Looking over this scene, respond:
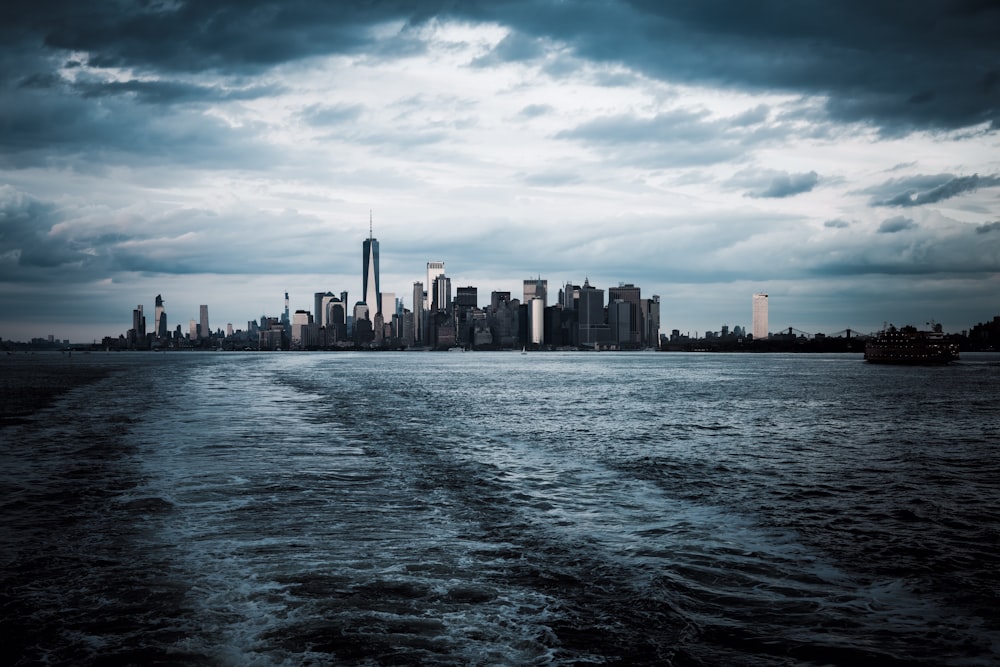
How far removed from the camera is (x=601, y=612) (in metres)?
12.1

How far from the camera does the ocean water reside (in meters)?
Result: 10.7

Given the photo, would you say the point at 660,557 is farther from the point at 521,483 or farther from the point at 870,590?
the point at 521,483

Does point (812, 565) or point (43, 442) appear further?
point (43, 442)

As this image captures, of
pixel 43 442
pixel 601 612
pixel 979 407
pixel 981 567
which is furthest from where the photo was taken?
pixel 979 407

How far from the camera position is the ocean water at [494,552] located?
10.7 m

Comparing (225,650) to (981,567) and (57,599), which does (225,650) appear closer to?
(57,599)

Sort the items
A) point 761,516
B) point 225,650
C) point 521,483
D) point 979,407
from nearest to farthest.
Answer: point 225,650 → point 761,516 → point 521,483 → point 979,407

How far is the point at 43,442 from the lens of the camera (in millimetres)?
34375

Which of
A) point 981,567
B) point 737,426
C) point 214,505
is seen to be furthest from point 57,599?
point 737,426

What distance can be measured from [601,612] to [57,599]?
9.40 metres

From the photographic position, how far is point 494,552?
15.8m

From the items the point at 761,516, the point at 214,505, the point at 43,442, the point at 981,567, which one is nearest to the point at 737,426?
the point at 761,516

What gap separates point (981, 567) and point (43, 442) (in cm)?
3774

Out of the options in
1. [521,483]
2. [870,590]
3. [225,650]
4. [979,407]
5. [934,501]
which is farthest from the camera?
[979,407]
